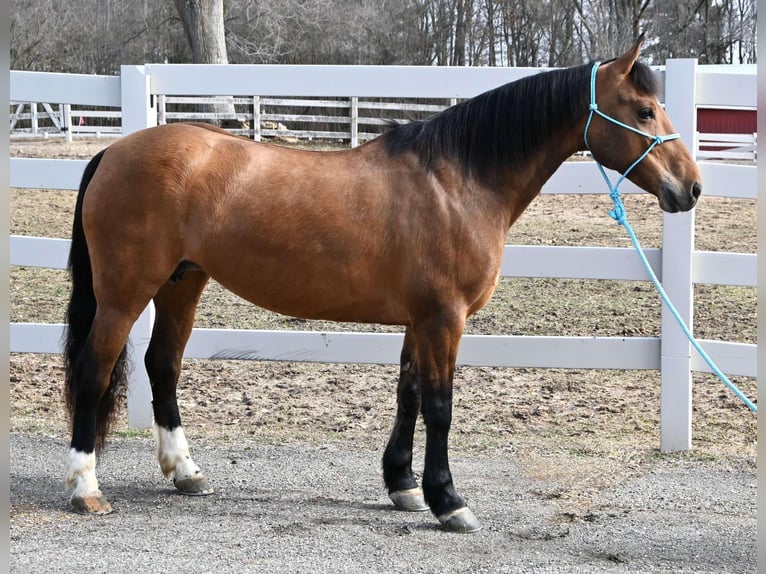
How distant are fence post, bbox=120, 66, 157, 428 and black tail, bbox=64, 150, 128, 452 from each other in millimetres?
808

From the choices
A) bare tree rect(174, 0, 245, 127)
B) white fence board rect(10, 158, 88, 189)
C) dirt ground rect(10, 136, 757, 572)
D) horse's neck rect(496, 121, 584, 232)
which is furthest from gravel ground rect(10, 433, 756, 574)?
bare tree rect(174, 0, 245, 127)

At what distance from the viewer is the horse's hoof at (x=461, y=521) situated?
3.56m

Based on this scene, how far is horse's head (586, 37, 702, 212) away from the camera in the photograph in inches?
140

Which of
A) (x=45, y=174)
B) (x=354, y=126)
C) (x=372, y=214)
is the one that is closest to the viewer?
(x=372, y=214)

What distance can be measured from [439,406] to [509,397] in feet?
6.54

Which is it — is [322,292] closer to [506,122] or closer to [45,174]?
[506,122]

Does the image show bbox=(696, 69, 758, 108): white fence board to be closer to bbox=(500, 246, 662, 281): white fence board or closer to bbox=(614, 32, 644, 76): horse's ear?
bbox=(500, 246, 662, 281): white fence board

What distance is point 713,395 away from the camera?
549 cm

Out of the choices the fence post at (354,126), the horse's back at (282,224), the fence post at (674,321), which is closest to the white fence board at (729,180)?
the fence post at (674,321)

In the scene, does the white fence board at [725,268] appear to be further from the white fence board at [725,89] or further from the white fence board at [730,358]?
the white fence board at [725,89]

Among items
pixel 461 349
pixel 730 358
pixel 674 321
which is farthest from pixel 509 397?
pixel 730 358

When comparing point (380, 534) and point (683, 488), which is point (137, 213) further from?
point (683, 488)

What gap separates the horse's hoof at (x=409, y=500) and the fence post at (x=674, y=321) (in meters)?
1.53

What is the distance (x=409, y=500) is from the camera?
12.7ft
